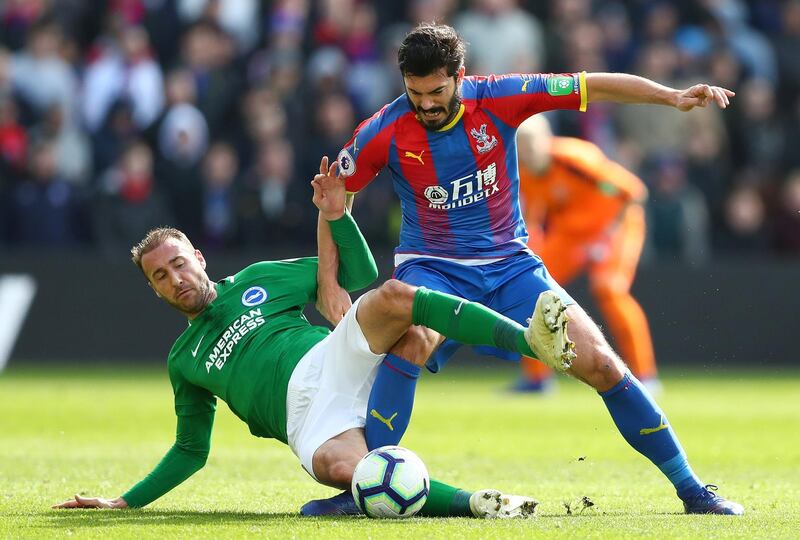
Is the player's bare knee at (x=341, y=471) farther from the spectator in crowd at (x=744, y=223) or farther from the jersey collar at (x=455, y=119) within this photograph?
the spectator in crowd at (x=744, y=223)

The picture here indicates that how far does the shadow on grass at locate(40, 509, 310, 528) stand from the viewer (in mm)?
5793

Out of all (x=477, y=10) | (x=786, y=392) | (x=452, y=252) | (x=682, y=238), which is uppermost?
(x=477, y=10)

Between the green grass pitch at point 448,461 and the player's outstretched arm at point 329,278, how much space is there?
0.97m

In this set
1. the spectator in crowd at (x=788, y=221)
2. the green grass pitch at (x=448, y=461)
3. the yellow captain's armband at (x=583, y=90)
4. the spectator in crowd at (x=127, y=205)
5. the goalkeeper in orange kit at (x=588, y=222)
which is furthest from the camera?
the spectator in crowd at (x=788, y=221)

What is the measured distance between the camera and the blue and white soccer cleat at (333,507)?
6.17m

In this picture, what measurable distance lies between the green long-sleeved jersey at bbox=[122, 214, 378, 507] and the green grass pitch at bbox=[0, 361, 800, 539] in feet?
0.90

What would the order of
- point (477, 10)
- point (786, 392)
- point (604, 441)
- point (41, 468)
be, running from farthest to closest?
1. point (477, 10)
2. point (786, 392)
3. point (604, 441)
4. point (41, 468)

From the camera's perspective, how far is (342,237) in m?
6.93

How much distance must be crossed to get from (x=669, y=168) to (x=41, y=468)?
9922 mm

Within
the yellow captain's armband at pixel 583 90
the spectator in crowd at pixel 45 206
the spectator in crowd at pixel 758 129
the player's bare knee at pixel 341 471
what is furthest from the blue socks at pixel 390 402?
the spectator in crowd at pixel 758 129

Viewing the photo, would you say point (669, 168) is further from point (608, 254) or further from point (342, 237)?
point (342, 237)

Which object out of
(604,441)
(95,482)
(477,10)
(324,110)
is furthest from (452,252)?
(477,10)

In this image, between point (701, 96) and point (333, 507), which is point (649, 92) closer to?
point (701, 96)

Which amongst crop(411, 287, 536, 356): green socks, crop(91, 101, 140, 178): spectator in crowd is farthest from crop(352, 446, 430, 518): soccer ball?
crop(91, 101, 140, 178): spectator in crowd
